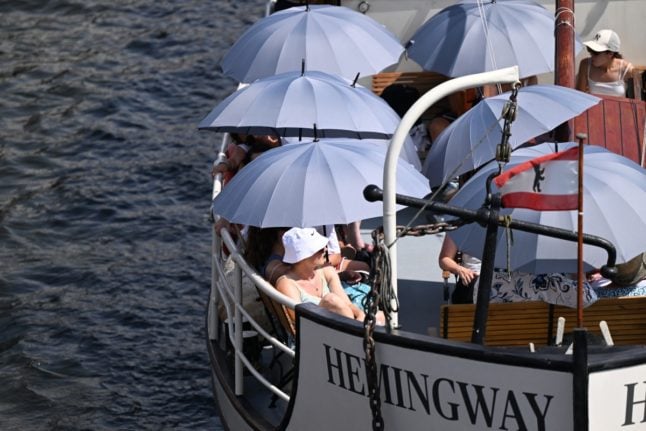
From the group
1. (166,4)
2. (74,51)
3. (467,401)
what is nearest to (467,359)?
(467,401)

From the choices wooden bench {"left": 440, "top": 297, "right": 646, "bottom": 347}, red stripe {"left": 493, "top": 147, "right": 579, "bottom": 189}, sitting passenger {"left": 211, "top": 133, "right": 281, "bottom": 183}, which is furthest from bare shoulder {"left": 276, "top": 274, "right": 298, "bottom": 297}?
sitting passenger {"left": 211, "top": 133, "right": 281, "bottom": 183}

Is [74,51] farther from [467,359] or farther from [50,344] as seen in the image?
[467,359]

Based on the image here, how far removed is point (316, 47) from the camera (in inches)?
436

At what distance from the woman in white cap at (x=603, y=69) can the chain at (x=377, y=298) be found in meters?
4.50

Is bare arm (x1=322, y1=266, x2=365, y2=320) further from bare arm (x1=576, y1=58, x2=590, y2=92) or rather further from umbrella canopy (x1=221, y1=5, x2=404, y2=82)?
bare arm (x1=576, y1=58, x2=590, y2=92)

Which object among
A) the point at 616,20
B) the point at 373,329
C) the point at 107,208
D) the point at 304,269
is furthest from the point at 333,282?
the point at 107,208

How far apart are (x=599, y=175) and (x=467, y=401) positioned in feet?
6.15

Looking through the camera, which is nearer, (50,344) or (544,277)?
(544,277)

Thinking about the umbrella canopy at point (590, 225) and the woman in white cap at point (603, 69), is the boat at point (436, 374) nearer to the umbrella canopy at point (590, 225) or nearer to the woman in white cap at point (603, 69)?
the umbrella canopy at point (590, 225)

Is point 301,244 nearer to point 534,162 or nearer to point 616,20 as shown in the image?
point 534,162

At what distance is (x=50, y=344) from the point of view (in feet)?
43.6

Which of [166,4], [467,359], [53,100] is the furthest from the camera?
[166,4]

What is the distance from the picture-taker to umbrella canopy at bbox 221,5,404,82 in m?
11.0

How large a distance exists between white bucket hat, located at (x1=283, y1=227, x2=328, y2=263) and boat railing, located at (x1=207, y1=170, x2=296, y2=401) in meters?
0.24
